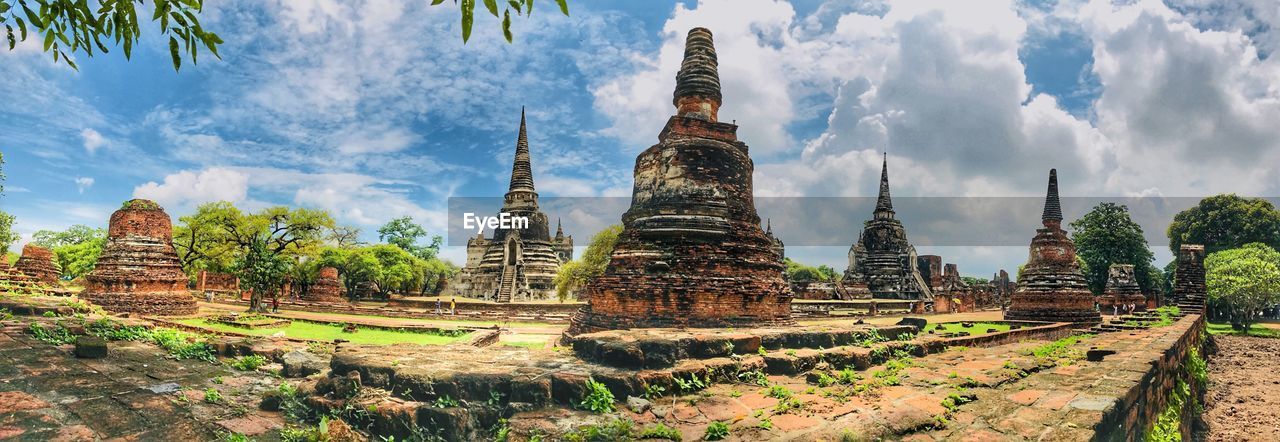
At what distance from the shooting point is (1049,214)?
21312mm

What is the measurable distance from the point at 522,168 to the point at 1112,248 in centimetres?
3809

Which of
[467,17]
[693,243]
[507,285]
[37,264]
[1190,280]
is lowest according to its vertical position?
[507,285]

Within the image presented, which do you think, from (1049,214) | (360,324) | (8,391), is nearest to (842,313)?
(1049,214)

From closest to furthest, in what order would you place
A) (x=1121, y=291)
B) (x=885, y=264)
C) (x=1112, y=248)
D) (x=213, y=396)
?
(x=213, y=396), (x=1121, y=291), (x=885, y=264), (x=1112, y=248)

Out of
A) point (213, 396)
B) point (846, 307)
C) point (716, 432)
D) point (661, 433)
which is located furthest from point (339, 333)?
point (846, 307)

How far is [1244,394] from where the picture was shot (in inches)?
515

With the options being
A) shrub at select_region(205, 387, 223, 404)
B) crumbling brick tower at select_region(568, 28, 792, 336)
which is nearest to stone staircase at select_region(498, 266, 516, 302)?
crumbling brick tower at select_region(568, 28, 792, 336)

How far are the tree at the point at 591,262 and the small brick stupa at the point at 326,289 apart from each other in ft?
38.5

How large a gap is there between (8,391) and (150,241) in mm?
14564

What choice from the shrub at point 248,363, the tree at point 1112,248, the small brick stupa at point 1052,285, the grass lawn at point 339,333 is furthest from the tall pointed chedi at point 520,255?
the tree at point 1112,248

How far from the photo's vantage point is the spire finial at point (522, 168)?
35.5 meters

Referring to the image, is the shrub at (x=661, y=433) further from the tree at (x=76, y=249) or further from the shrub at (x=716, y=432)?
the tree at (x=76, y=249)

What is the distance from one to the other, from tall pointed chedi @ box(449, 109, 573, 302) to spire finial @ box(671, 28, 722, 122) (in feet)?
68.2

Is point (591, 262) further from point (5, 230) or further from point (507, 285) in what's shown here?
point (5, 230)
